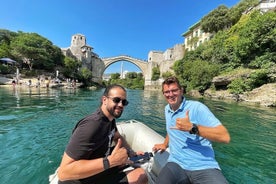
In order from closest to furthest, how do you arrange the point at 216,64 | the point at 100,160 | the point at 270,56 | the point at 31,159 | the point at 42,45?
the point at 100,160 → the point at 31,159 → the point at 270,56 → the point at 216,64 → the point at 42,45

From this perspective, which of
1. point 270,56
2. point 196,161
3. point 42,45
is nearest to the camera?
point 196,161

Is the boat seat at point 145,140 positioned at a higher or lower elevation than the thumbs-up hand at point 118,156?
lower

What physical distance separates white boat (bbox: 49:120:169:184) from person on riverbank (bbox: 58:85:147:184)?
0.78 metres

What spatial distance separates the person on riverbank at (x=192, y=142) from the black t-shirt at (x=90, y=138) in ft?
2.50

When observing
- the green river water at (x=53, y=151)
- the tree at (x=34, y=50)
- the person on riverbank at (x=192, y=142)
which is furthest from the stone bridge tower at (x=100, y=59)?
the person on riverbank at (x=192, y=142)

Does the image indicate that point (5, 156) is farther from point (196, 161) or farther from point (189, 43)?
point (189, 43)

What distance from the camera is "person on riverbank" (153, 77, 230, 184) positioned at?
1.74 meters

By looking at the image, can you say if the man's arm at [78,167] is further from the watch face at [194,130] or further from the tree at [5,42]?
the tree at [5,42]

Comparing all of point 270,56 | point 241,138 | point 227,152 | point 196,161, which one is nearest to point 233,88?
point 270,56

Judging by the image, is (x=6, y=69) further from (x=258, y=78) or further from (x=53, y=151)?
(x=258, y=78)

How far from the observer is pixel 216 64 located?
82.3 feet

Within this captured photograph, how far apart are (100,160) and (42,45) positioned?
4200 centimetres

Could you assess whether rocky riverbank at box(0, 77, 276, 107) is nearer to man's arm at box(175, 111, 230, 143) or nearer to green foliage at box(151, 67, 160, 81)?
man's arm at box(175, 111, 230, 143)

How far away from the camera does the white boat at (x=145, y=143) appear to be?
95.6 inches
